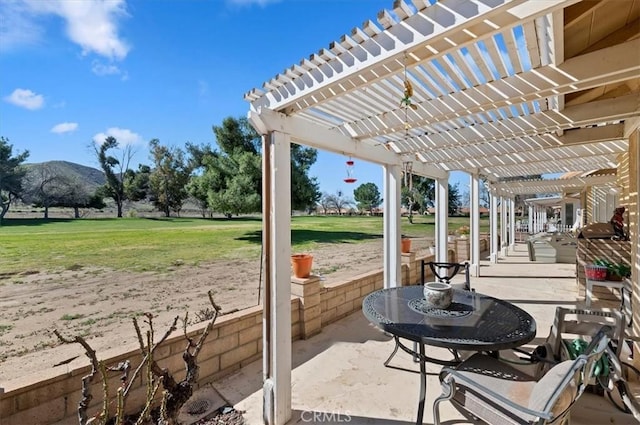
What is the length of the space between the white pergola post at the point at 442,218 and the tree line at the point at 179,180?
1.86 feet

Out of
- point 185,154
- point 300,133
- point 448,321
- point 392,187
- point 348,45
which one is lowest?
point 448,321

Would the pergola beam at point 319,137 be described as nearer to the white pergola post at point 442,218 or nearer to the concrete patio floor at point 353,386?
the white pergola post at point 442,218

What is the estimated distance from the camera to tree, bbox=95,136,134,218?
21.9 metres

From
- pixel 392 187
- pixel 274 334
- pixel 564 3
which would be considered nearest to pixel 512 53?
pixel 564 3

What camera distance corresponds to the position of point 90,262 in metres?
7.76

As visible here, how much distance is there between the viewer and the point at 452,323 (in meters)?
2.07

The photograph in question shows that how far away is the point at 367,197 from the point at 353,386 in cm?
3607

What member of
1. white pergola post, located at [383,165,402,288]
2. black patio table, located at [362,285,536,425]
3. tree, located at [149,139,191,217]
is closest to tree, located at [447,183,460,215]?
tree, located at [149,139,191,217]

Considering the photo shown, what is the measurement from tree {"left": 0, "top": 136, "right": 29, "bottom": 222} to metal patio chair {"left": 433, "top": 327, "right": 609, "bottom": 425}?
1418cm

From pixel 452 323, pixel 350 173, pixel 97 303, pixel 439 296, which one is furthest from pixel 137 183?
pixel 452 323

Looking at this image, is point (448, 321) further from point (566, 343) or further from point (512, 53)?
point (512, 53)

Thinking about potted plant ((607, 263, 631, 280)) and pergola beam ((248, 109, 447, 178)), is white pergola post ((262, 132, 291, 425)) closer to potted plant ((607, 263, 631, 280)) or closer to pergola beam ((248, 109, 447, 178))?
pergola beam ((248, 109, 447, 178))

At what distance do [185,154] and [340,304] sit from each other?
24.3 m

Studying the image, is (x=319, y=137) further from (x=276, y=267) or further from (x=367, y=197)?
(x=367, y=197)
